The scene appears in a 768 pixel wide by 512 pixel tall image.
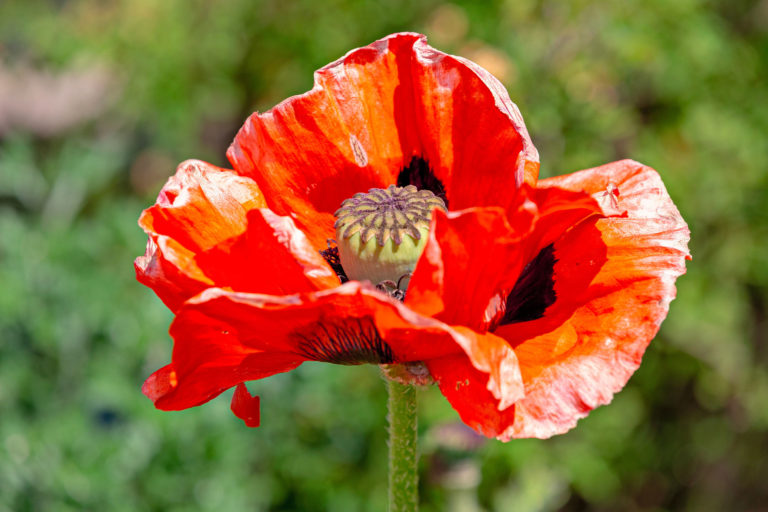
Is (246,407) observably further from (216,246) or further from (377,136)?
(377,136)

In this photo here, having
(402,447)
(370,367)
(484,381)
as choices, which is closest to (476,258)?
(484,381)

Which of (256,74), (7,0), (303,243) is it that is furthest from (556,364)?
(7,0)

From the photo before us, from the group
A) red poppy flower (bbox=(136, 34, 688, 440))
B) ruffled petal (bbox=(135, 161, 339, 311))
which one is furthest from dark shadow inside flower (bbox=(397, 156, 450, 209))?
ruffled petal (bbox=(135, 161, 339, 311))

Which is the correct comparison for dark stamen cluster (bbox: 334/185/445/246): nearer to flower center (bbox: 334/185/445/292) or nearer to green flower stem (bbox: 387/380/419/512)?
flower center (bbox: 334/185/445/292)

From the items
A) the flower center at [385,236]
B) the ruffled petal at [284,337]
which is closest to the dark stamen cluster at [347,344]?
the ruffled petal at [284,337]

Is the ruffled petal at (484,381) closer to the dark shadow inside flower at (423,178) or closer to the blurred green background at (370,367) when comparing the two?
the dark shadow inside flower at (423,178)
